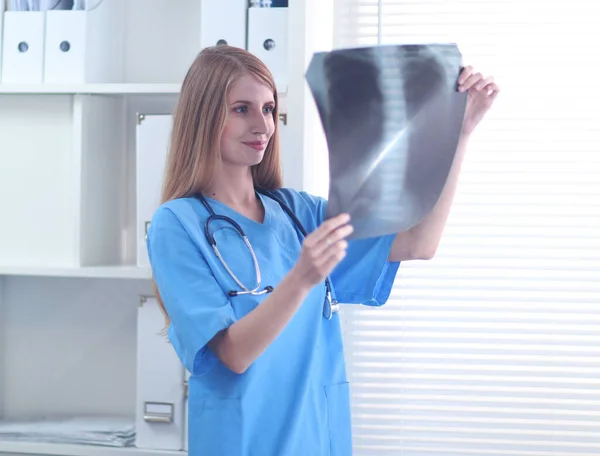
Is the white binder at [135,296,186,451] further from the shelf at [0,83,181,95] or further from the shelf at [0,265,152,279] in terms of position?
the shelf at [0,83,181,95]

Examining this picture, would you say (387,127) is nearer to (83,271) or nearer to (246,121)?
(246,121)

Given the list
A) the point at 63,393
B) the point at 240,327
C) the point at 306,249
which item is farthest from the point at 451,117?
the point at 63,393

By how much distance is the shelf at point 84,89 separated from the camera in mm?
1775

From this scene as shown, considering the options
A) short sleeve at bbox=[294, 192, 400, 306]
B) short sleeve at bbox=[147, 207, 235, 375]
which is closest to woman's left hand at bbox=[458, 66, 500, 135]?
short sleeve at bbox=[294, 192, 400, 306]

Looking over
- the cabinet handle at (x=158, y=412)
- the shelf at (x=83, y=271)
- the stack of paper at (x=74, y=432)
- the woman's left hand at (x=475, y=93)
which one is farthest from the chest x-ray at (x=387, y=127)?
the stack of paper at (x=74, y=432)

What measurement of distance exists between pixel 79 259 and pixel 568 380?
122 cm

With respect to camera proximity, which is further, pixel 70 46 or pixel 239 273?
pixel 70 46

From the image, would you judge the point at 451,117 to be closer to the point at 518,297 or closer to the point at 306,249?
the point at 306,249

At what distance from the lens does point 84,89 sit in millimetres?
1796

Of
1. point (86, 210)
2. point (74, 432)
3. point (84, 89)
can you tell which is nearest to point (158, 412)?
point (74, 432)

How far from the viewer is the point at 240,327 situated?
1144 millimetres

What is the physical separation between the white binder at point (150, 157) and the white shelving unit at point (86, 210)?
0.07 metres

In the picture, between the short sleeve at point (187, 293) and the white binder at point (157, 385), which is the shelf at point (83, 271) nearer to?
the white binder at point (157, 385)

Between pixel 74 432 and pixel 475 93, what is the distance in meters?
1.24
